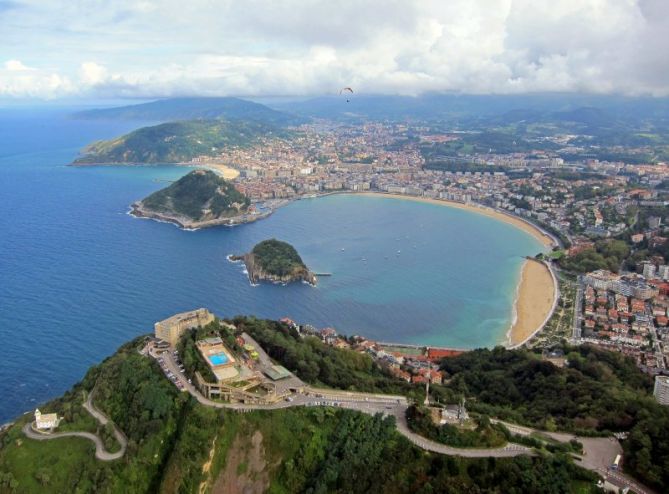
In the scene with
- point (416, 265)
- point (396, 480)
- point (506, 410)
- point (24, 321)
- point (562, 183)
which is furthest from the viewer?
point (562, 183)

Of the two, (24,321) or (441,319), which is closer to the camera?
(24,321)

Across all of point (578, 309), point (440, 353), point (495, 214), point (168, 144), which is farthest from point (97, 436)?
point (168, 144)

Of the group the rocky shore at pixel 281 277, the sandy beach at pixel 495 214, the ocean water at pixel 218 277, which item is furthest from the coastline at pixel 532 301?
the rocky shore at pixel 281 277

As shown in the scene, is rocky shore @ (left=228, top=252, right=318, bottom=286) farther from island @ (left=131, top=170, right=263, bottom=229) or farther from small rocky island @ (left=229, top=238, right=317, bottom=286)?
island @ (left=131, top=170, right=263, bottom=229)

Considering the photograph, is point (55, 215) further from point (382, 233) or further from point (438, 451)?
point (438, 451)

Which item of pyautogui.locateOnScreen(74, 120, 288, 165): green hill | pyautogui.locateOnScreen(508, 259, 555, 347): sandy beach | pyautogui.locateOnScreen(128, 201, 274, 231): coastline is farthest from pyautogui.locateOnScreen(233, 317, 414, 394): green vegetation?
pyautogui.locateOnScreen(74, 120, 288, 165): green hill

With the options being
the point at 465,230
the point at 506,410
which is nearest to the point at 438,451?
the point at 506,410

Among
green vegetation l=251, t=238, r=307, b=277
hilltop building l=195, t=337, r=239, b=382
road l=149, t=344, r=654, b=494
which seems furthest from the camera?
green vegetation l=251, t=238, r=307, b=277
